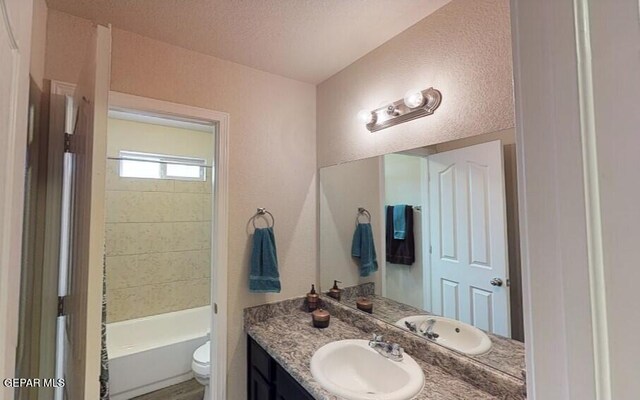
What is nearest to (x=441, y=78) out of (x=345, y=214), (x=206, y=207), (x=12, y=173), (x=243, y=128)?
(x=345, y=214)

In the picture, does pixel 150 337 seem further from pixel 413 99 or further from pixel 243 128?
pixel 413 99

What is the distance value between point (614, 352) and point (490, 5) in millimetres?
1344

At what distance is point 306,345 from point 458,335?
722 millimetres

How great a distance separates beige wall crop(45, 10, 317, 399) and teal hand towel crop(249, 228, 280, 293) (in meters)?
0.07

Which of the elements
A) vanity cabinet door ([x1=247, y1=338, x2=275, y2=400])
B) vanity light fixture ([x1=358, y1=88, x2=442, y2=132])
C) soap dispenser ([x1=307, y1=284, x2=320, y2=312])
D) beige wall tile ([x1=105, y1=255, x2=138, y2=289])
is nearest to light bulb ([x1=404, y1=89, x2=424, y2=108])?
vanity light fixture ([x1=358, y1=88, x2=442, y2=132])

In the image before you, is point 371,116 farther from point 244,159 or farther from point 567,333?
point 567,333

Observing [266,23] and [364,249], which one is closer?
[266,23]

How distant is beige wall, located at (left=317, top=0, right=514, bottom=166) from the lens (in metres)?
1.19

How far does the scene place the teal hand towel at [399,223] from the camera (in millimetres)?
1616


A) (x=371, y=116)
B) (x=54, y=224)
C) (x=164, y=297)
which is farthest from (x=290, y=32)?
(x=164, y=297)

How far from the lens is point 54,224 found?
4.34 feet

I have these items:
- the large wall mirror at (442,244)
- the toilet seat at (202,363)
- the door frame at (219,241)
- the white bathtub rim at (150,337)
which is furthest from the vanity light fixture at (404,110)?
the white bathtub rim at (150,337)

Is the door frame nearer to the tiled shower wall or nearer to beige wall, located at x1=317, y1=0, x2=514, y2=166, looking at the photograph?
beige wall, located at x1=317, y1=0, x2=514, y2=166

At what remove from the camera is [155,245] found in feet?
10.0
